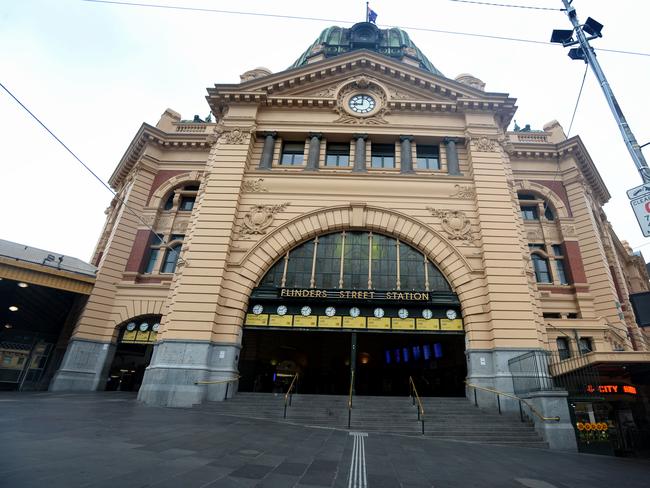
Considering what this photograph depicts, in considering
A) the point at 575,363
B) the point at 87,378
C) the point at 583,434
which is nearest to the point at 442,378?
the point at 575,363

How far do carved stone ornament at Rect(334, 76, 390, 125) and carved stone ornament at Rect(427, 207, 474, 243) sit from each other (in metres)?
8.53

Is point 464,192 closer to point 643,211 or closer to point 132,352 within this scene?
A: point 643,211

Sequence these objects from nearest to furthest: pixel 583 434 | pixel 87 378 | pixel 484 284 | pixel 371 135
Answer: pixel 583 434 < pixel 484 284 < pixel 87 378 < pixel 371 135

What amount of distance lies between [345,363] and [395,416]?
1599 centimetres

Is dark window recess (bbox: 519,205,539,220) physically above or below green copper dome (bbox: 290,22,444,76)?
below

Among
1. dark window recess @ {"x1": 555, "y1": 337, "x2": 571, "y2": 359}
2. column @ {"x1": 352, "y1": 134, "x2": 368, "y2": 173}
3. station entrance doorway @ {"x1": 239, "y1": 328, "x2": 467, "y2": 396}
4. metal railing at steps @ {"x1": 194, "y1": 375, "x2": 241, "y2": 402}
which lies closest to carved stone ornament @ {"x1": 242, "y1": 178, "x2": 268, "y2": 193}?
column @ {"x1": 352, "y1": 134, "x2": 368, "y2": 173}

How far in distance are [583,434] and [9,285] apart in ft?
111

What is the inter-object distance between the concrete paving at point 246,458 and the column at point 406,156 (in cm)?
1751

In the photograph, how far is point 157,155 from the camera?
3103cm

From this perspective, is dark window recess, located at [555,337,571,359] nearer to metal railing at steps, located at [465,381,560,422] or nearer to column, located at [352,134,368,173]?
metal railing at steps, located at [465,381,560,422]

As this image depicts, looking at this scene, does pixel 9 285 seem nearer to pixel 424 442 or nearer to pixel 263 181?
pixel 263 181

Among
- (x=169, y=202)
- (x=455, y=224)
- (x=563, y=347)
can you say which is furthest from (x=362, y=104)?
(x=563, y=347)

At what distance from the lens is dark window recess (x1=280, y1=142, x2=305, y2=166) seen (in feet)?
85.5

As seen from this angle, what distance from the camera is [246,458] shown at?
7.63 metres
